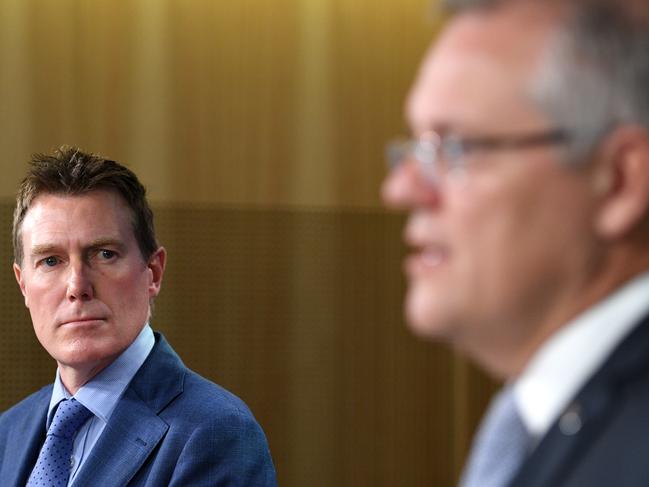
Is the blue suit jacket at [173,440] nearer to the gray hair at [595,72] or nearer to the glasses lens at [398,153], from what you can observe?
the glasses lens at [398,153]

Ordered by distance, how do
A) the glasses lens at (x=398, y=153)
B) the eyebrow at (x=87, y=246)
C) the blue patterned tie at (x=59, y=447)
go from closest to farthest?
the glasses lens at (x=398, y=153)
the blue patterned tie at (x=59, y=447)
the eyebrow at (x=87, y=246)

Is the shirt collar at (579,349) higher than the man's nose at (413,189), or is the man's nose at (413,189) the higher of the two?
the man's nose at (413,189)

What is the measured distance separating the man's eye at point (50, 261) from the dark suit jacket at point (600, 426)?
199cm

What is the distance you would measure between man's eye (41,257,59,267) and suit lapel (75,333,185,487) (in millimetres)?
348

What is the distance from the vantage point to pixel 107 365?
2.90 meters

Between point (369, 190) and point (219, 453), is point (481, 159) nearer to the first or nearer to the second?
point (219, 453)

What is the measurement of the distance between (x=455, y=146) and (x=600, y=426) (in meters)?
0.35

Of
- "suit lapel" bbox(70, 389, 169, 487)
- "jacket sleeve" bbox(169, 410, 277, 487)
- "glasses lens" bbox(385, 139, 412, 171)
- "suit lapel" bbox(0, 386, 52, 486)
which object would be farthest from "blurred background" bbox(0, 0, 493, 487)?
"glasses lens" bbox(385, 139, 412, 171)

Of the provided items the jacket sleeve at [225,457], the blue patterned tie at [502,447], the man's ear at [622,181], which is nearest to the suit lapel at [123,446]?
the jacket sleeve at [225,457]

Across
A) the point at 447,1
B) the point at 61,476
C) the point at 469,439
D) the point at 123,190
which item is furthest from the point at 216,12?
the point at 447,1

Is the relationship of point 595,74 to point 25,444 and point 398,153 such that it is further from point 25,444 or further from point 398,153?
point 25,444

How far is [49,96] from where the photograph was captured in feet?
19.8

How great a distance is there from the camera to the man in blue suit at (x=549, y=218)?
117 centimetres

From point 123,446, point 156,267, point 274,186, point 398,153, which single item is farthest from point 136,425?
point 274,186
